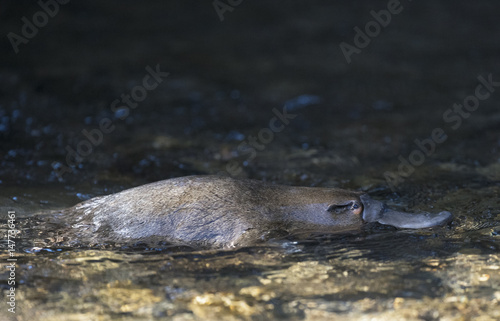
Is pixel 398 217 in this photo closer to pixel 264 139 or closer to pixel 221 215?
pixel 221 215

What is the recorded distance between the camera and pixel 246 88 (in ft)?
26.2

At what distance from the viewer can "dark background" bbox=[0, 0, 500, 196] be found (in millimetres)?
5453

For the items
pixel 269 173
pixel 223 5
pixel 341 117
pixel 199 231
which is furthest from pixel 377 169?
pixel 223 5

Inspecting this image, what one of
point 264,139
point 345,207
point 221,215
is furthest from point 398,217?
point 264,139

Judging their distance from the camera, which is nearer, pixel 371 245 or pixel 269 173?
pixel 371 245

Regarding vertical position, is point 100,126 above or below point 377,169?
above

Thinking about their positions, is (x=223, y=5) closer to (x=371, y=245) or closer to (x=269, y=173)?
(x=269, y=173)

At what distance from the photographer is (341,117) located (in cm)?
695

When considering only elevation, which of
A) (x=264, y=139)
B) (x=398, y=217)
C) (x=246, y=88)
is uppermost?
(x=246, y=88)

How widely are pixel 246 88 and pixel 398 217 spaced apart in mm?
4442

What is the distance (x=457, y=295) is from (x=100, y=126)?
4.73 m

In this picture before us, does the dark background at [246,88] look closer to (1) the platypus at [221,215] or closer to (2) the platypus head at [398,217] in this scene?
(2) the platypus head at [398,217]

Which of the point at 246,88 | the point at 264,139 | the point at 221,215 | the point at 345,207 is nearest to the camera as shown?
the point at 221,215

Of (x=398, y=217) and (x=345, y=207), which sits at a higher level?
(x=345, y=207)
